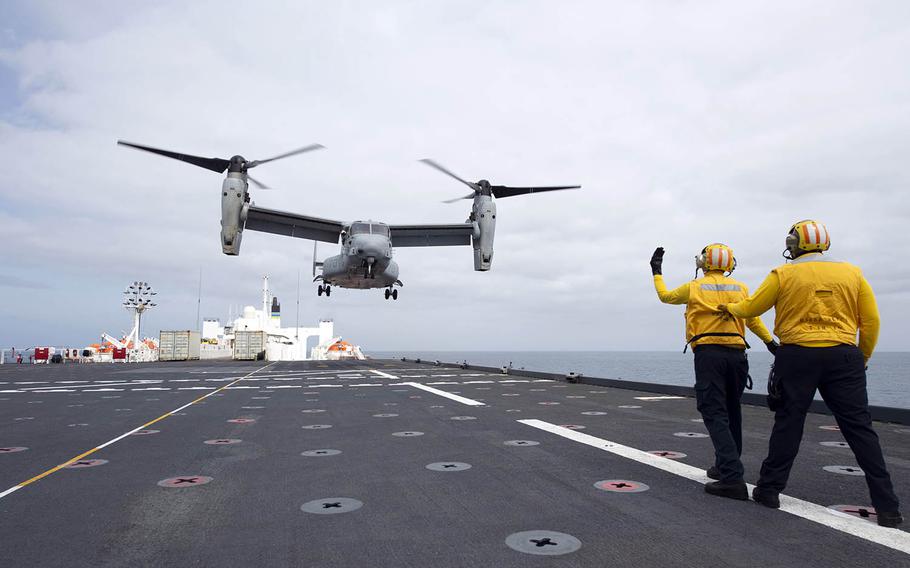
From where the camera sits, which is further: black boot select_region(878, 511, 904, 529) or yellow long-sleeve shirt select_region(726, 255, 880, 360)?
yellow long-sleeve shirt select_region(726, 255, 880, 360)

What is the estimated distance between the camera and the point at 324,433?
7.96 m

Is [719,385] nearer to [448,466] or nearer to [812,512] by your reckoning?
[812,512]

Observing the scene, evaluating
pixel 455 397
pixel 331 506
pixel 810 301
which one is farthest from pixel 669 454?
pixel 455 397

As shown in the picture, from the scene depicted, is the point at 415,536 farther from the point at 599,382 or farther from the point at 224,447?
the point at 599,382

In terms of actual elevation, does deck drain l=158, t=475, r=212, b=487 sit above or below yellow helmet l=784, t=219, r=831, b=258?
below

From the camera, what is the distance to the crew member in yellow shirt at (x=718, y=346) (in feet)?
15.3

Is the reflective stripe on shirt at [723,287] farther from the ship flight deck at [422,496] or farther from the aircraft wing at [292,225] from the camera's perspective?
the aircraft wing at [292,225]

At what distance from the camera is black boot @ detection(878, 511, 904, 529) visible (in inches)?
143

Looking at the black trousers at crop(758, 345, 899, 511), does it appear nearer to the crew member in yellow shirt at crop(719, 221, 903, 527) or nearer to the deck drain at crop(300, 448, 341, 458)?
the crew member in yellow shirt at crop(719, 221, 903, 527)

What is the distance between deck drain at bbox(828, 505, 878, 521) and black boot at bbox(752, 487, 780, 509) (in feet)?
1.28

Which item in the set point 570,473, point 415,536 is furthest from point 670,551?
point 570,473

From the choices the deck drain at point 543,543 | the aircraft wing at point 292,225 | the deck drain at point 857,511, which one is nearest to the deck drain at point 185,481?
the deck drain at point 543,543

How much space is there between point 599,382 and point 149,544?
50.9 feet

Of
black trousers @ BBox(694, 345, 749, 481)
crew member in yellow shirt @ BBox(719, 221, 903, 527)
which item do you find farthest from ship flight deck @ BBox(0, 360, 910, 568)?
black trousers @ BBox(694, 345, 749, 481)
